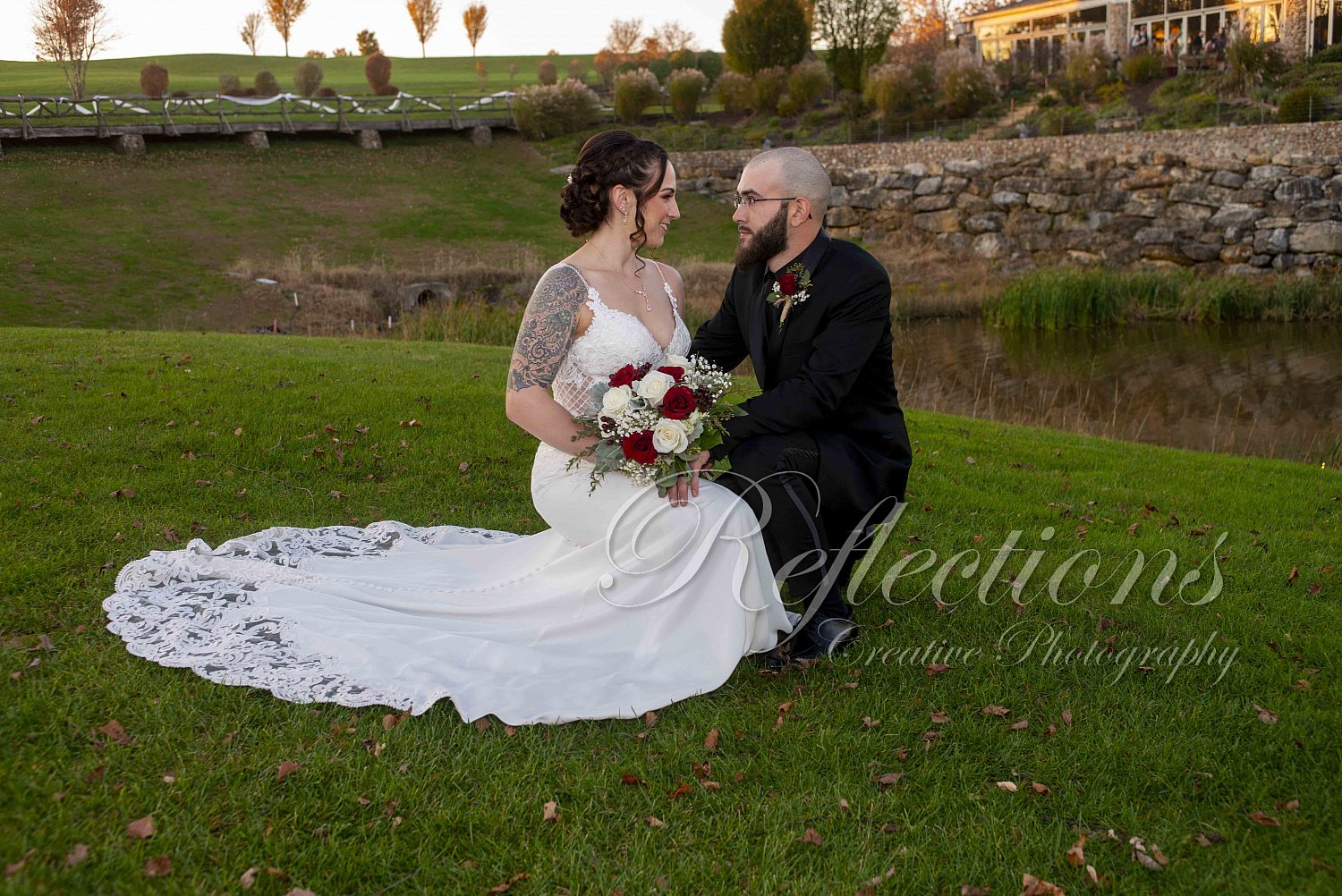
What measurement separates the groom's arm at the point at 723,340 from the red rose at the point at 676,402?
118 cm

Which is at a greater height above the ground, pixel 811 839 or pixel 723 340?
pixel 723 340

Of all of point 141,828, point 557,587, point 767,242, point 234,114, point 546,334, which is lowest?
point 141,828

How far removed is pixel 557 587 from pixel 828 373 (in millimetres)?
1685

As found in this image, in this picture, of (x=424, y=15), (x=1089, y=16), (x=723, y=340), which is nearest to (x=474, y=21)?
(x=424, y=15)

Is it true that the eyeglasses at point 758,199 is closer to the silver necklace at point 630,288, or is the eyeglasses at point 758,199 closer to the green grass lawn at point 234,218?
the silver necklace at point 630,288

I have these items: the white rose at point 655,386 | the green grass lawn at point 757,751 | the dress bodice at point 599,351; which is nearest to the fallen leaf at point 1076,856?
the green grass lawn at point 757,751

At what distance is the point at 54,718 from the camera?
3994mm

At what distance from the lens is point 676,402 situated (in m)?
4.66

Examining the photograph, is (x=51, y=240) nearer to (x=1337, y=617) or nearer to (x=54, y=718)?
(x=54, y=718)

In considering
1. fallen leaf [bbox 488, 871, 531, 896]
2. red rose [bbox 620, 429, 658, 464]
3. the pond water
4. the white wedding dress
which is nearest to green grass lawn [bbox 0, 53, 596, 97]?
the pond water

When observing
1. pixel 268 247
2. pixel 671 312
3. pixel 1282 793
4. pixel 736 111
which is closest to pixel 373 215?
pixel 268 247

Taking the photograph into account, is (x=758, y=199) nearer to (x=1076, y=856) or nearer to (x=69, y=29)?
(x=1076, y=856)

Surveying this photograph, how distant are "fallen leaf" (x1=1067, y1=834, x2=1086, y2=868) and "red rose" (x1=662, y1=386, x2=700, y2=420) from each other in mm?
2307

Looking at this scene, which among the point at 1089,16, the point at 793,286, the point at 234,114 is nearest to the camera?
the point at 793,286
